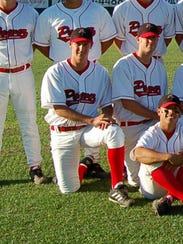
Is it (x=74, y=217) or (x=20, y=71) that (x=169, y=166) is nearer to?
(x=74, y=217)

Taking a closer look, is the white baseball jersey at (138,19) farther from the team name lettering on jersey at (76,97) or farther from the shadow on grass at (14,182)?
the shadow on grass at (14,182)

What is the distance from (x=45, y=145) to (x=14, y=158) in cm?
61

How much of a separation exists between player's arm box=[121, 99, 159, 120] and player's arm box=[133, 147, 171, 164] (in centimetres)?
50

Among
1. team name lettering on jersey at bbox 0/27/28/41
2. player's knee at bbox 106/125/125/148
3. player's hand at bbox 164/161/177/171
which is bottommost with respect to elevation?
player's hand at bbox 164/161/177/171

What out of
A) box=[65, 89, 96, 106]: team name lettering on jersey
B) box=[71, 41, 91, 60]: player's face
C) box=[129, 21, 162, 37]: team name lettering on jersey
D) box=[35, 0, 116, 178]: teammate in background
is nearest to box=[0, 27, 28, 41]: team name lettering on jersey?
box=[35, 0, 116, 178]: teammate in background

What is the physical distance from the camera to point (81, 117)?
4703 millimetres

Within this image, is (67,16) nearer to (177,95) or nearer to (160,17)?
(160,17)

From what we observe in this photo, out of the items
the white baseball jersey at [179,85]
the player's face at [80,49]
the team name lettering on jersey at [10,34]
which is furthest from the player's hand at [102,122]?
the team name lettering on jersey at [10,34]

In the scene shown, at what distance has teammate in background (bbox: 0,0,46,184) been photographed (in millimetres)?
5105

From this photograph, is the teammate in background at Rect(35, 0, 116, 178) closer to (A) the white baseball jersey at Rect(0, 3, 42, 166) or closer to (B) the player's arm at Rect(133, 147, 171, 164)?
(A) the white baseball jersey at Rect(0, 3, 42, 166)

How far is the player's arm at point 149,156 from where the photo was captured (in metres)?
4.34

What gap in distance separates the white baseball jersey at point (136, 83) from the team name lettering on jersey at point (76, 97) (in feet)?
0.70

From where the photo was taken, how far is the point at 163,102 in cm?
445

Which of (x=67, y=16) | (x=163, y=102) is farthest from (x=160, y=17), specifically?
(x=163, y=102)
